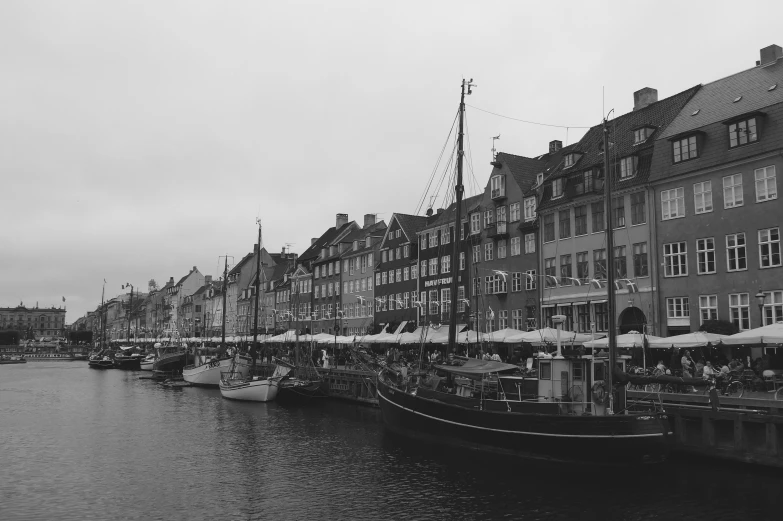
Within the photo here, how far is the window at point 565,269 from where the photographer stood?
51.7m

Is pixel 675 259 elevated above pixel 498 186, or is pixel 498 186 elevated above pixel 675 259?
pixel 498 186

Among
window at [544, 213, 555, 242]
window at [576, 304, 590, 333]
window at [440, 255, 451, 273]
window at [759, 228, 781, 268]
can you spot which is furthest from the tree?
window at [440, 255, 451, 273]

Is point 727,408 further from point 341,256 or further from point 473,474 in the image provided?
point 341,256

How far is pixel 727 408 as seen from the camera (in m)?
25.4

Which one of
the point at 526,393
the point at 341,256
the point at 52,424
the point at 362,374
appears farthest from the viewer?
the point at 341,256

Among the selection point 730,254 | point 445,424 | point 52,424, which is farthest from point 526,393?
point 52,424

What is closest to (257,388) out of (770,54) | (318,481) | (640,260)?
(318,481)

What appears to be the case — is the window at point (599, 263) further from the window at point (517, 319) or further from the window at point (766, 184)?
the window at point (766, 184)

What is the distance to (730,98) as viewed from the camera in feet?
144

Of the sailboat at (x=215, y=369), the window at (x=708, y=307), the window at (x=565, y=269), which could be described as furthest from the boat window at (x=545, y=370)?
the sailboat at (x=215, y=369)

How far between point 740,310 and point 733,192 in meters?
6.92

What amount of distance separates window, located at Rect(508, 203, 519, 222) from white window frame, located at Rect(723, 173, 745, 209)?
63.1 feet

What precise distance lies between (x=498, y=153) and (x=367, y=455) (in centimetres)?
3760

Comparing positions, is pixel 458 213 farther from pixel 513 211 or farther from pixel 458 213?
pixel 513 211
